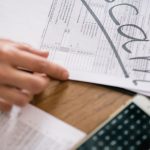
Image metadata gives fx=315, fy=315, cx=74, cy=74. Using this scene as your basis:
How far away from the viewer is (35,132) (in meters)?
0.52

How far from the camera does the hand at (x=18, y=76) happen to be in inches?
20.6

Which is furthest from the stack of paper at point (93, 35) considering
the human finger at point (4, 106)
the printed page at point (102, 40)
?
the human finger at point (4, 106)

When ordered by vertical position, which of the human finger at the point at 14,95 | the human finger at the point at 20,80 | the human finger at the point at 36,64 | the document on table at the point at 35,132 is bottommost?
the document on table at the point at 35,132

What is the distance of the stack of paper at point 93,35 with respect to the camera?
579 millimetres

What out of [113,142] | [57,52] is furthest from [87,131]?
[57,52]

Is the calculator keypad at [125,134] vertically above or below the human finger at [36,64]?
below

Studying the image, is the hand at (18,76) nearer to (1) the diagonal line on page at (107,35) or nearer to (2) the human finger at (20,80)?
(2) the human finger at (20,80)

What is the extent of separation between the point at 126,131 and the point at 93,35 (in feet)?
0.69

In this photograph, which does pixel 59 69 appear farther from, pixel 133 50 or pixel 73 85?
pixel 133 50

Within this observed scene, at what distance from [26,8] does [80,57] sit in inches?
6.9

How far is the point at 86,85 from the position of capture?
0.57 meters

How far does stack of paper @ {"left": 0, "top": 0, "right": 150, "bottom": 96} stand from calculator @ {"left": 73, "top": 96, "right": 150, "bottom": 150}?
4 centimetres

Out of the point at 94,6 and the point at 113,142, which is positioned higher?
the point at 94,6

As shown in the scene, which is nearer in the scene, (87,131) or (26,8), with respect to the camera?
(87,131)
